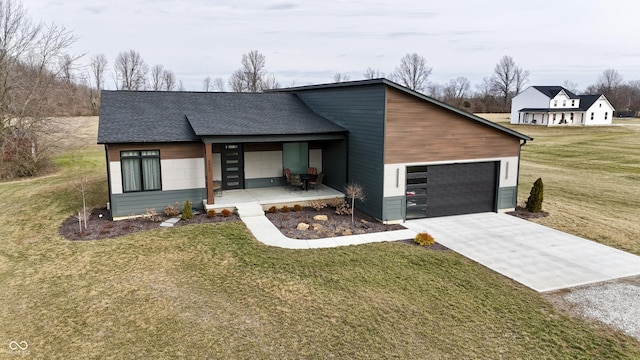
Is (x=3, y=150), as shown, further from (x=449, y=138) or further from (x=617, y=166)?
(x=617, y=166)

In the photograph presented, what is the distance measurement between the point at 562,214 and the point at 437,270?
26.6 feet

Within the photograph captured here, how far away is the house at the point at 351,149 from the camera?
1391 centimetres

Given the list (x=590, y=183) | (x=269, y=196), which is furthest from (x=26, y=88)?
(x=590, y=183)

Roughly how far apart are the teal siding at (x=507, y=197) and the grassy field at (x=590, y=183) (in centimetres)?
137

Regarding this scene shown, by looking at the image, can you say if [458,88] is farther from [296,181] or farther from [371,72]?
[296,181]

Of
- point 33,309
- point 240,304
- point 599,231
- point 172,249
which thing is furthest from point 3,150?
point 599,231

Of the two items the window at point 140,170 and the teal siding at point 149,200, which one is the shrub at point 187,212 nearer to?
the teal siding at point 149,200

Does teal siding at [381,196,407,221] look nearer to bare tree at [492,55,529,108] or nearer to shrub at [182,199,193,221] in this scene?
shrub at [182,199,193,221]

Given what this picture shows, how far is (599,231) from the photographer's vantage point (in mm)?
13250

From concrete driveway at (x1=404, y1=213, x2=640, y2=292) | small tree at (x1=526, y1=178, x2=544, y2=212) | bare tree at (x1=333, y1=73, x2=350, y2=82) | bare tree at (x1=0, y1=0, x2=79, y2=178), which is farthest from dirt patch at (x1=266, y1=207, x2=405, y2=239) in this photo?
bare tree at (x1=333, y1=73, x2=350, y2=82)

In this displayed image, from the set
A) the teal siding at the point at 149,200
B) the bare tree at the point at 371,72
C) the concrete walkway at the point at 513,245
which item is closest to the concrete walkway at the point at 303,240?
the concrete walkway at the point at 513,245

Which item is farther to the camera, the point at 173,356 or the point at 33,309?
the point at 33,309

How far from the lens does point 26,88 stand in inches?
954

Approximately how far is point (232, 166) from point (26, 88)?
1542 cm
